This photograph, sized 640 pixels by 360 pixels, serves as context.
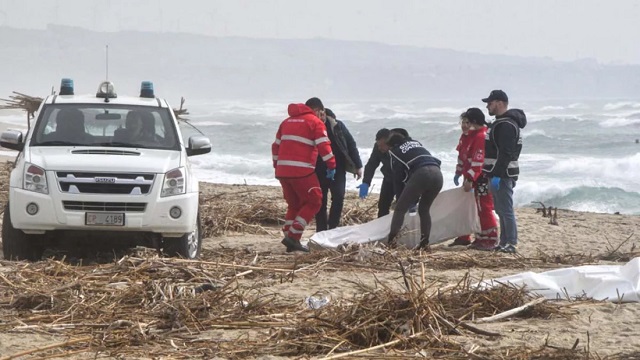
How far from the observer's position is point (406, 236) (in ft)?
38.5

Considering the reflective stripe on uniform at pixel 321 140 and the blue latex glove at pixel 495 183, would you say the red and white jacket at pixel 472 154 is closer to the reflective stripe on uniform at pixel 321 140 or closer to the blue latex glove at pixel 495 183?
the blue latex glove at pixel 495 183

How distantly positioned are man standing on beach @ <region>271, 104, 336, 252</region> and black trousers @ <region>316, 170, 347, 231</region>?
0.84 meters

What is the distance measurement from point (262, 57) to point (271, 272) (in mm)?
146246

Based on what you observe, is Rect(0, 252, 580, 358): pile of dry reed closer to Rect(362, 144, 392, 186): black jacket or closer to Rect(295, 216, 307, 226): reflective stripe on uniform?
Rect(295, 216, 307, 226): reflective stripe on uniform

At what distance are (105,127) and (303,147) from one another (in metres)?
2.11

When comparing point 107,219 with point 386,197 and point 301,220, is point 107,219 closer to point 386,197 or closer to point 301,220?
point 301,220

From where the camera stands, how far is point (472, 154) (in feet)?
39.0

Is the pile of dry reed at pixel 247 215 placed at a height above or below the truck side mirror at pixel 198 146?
below

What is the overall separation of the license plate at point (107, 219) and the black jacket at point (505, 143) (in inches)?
164

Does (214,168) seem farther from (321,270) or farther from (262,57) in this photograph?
(262,57)

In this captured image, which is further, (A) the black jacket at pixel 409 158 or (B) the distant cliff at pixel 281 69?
(B) the distant cliff at pixel 281 69

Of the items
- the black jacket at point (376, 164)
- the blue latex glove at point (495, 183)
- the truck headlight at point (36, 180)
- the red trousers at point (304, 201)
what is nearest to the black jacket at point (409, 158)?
the blue latex glove at point (495, 183)

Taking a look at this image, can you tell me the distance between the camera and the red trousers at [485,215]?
12.0 meters

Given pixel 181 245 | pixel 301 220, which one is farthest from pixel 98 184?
pixel 301 220
